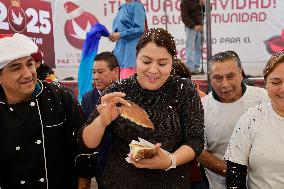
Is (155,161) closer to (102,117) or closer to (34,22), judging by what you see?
(102,117)

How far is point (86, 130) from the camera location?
1469 millimetres

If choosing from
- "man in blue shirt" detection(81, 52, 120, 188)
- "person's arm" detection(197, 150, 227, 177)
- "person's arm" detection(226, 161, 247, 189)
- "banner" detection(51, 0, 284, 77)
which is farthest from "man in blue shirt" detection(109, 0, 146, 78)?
"person's arm" detection(226, 161, 247, 189)

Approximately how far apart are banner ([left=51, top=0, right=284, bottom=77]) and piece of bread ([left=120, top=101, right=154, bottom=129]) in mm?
4461

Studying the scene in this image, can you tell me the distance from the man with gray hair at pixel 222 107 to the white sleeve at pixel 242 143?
1.37 feet

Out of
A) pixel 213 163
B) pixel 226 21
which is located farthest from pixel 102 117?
pixel 226 21

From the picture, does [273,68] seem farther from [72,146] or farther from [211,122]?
[72,146]

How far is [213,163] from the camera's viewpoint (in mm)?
1997

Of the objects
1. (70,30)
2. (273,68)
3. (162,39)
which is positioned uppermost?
(70,30)

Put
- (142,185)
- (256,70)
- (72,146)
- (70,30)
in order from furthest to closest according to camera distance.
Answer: (70,30) → (256,70) → (72,146) → (142,185)

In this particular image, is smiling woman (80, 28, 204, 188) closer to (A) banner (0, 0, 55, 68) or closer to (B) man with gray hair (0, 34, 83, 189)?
(B) man with gray hair (0, 34, 83, 189)

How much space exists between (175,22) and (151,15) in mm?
426

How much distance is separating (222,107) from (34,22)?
5.50 meters

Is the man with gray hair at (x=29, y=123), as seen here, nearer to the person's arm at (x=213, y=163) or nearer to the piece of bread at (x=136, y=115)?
the piece of bread at (x=136, y=115)

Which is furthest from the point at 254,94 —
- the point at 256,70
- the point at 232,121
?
the point at 256,70
